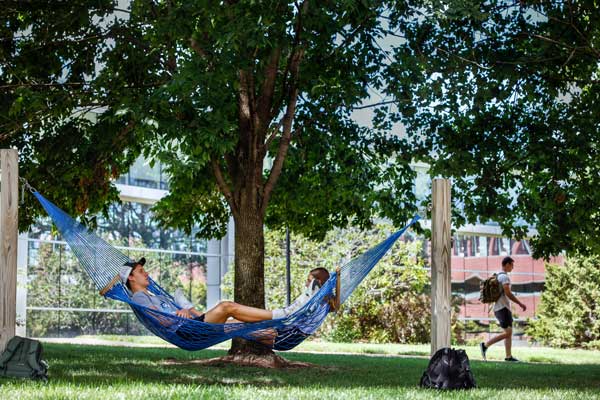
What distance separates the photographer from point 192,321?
24.0 ft

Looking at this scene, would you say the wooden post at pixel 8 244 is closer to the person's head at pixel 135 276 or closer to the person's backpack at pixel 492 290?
the person's head at pixel 135 276

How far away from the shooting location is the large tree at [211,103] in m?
8.76

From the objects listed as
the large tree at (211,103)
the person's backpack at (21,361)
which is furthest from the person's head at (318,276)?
the person's backpack at (21,361)

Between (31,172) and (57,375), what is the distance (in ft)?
11.2

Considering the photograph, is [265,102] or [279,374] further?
[265,102]

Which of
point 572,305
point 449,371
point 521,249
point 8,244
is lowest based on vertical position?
point 572,305

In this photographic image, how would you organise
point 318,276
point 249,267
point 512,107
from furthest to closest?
point 512,107 < point 249,267 < point 318,276

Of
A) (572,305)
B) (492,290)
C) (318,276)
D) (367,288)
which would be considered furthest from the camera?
(572,305)

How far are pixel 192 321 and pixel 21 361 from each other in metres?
1.40

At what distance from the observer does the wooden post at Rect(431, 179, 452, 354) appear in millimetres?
7277

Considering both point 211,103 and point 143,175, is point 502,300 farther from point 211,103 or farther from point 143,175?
point 143,175

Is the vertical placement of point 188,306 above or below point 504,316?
above

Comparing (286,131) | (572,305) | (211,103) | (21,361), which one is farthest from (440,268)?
(572,305)

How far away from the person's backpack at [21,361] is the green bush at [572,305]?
1795cm
